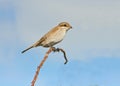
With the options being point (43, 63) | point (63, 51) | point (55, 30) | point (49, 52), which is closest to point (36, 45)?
point (55, 30)

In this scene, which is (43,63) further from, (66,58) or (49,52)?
(66,58)

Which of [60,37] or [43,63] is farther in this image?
[60,37]

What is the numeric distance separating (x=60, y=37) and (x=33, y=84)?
11056 millimetres

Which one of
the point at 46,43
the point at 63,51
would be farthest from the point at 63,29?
the point at 63,51

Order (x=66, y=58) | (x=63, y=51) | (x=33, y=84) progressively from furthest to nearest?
(x=63, y=51), (x=66, y=58), (x=33, y=84)

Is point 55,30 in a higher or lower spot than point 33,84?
higher

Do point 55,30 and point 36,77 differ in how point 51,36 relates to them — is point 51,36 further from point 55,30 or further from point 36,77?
point 36,77

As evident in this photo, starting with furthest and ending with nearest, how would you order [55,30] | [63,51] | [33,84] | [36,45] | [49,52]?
[55,30] → [36,45] → [63,51] → [49,52] → [33,84]

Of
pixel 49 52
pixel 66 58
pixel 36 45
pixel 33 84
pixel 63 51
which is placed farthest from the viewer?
pixel 36 45

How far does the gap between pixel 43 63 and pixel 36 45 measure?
1008 centimetres

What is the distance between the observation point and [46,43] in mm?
13930

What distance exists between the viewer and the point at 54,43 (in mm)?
14078

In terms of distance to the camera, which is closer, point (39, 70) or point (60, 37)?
point (39, 70)

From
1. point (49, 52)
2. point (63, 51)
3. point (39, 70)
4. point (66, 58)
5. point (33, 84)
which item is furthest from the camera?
point (63, 51)
